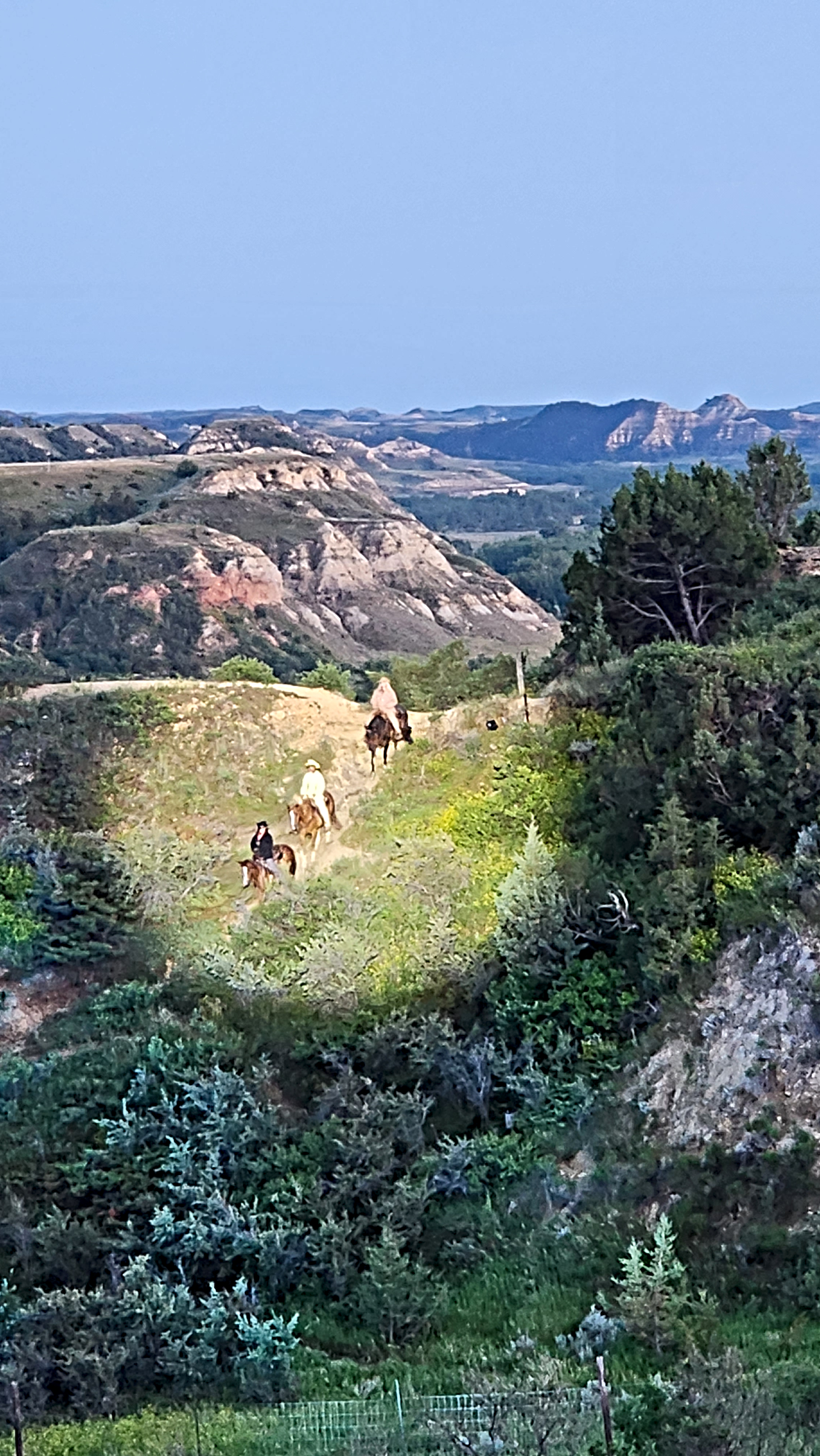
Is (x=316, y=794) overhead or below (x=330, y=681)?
below

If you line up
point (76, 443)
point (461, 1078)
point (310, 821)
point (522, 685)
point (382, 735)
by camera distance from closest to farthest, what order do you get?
1. point (461, 1078)
2. point (310, 821)
3. point (382, 735)
4. point (522, 685)
5. point (76, 443)

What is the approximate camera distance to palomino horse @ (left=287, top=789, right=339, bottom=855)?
14375mm

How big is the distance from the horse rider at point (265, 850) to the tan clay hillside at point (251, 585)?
30024mm

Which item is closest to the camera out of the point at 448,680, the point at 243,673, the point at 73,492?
the point at 448,680

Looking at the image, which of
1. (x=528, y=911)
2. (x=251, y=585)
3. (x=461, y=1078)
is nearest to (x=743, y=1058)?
(x=461, y=1078)

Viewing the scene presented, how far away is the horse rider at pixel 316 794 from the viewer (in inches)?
572

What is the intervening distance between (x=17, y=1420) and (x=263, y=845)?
759 centimetres

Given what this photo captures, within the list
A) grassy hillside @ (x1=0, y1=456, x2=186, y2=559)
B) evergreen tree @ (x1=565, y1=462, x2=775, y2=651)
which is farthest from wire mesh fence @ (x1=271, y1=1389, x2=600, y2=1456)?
grassy hillside @ (x1=0, y1=456, x2=186, y2=559)

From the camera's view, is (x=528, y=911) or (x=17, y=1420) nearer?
(x=17, y=1420)

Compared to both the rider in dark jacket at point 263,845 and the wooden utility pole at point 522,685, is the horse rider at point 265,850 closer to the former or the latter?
the rider in dark jacket at point 263,845

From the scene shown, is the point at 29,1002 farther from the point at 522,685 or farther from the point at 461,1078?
the point at 522,685

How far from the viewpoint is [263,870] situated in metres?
13.8

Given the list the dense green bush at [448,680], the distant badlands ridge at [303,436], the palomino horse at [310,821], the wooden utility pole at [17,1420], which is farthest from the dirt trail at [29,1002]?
the distant badlands ridge at [303,436]

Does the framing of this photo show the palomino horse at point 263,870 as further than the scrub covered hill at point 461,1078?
Yes
